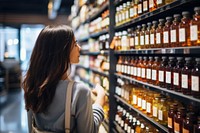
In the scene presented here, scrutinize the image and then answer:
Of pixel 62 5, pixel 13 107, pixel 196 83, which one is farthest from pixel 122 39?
pixel 62 5

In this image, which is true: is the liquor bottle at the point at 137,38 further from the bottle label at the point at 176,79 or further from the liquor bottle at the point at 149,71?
the bottle label at the point at 176,79

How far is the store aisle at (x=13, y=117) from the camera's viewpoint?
5186 mm

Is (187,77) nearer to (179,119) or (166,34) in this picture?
(179,119)

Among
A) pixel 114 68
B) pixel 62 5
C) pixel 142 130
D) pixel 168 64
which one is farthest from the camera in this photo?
pixel 62 5

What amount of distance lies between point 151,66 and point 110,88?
128 centimetres

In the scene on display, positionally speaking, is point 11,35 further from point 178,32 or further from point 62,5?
point 178,32

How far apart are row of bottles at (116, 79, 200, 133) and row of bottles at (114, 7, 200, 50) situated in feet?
1.47

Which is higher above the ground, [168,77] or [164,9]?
[164,9]

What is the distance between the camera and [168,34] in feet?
6.55

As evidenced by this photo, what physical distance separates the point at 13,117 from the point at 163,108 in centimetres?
485

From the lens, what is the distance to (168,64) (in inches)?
83.3

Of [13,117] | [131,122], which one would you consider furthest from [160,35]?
[13,117]

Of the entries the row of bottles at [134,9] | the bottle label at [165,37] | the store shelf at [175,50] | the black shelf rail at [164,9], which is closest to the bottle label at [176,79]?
the store shelf at [175,50]

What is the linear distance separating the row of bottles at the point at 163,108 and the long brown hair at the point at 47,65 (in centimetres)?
87
